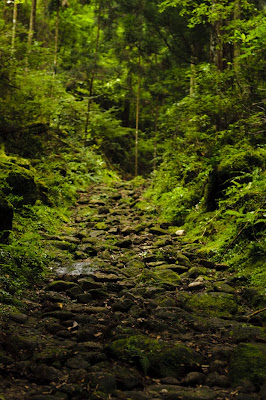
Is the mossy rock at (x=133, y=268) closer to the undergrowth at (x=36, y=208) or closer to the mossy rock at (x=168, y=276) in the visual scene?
the mossy rock at (x=168, y=276)

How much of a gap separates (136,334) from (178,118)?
10.8 meters

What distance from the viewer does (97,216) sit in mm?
10477

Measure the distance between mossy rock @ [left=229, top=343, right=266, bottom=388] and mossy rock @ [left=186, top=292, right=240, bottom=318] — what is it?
106 centimetres

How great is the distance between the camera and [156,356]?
10.4 ft

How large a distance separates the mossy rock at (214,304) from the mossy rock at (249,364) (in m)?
1.06

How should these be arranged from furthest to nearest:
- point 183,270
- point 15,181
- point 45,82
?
point 45,82
point 15,181
point 183,270

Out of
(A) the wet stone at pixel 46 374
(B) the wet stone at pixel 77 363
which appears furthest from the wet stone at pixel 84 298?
(A) the wet stone at pixel 46 374

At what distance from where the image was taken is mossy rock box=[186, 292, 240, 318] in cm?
447

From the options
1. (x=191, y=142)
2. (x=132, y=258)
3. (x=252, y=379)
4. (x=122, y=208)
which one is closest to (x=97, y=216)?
(x=122, y=208)

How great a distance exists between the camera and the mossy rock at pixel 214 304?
4.47 metres

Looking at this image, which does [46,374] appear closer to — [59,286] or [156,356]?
[156,356]

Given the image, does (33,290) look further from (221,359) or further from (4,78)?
(4,78)

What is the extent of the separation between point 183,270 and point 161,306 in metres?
1.76

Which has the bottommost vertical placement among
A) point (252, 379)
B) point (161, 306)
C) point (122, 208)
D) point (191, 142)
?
point (122, 208)
